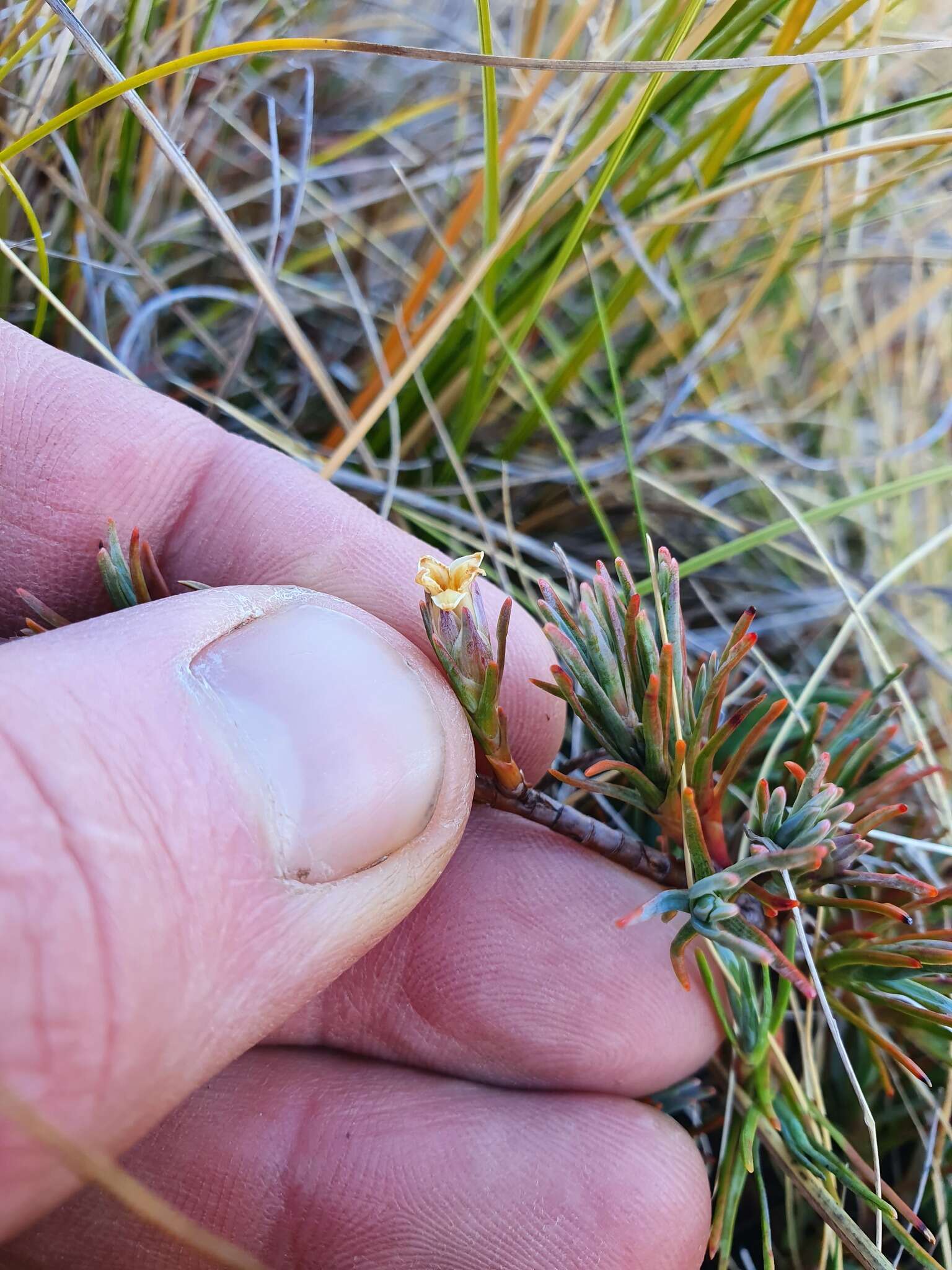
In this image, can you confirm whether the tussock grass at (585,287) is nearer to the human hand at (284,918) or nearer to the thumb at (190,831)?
the human hand at (284,918)

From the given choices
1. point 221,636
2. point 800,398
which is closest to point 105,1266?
point 221,636

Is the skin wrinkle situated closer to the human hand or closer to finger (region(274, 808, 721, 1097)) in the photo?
the human hand

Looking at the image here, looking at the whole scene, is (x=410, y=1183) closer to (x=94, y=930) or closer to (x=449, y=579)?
(x=94, y=930)

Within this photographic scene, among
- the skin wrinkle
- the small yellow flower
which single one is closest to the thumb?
the skin wrinkle

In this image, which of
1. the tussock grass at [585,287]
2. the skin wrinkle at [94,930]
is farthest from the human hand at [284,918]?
the tussock grass at [585,287]

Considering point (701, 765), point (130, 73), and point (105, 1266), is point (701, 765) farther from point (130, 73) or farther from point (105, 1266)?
point (130, 73)
